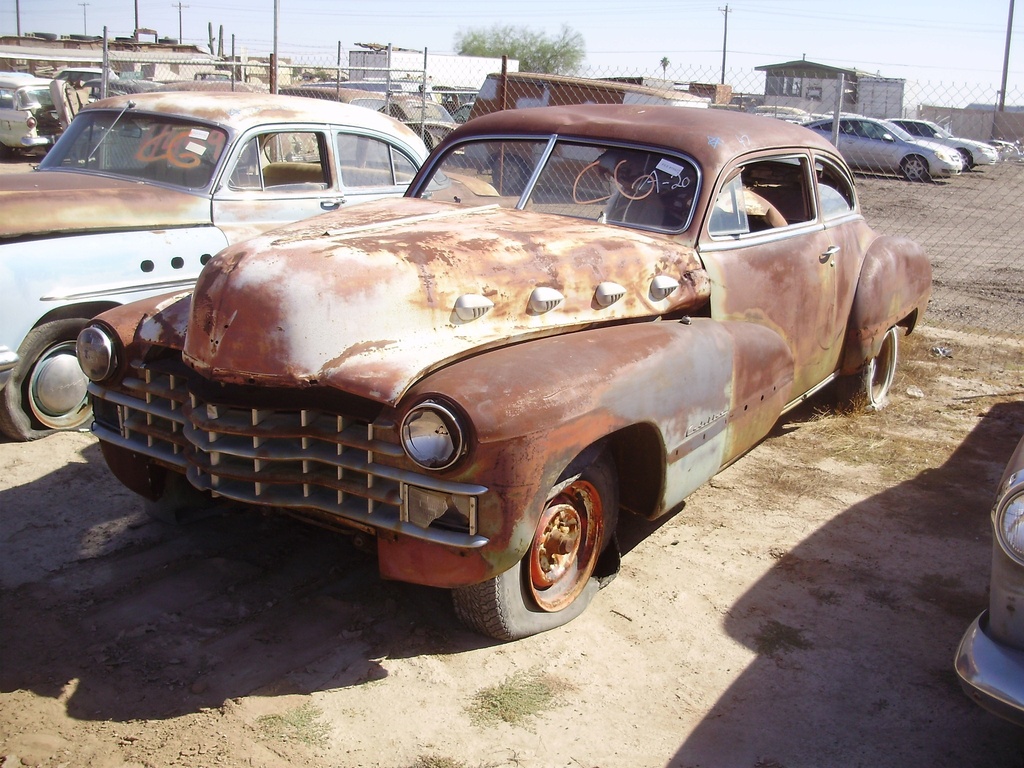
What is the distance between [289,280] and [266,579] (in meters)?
1.32

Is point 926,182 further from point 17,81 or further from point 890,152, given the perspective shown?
point 17,81

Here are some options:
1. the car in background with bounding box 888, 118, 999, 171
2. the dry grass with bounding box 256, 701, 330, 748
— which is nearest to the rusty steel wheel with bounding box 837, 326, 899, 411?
the dry grass with bounding box 256, 701, 330, 748

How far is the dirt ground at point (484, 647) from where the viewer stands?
2.82m

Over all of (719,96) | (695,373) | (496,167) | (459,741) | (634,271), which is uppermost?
(719,96)

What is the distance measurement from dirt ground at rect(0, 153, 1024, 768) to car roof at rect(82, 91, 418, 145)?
2.37 meters

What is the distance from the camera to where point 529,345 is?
3324 mm

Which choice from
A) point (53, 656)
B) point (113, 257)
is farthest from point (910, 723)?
point (113, 257)

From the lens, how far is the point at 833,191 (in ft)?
18.1

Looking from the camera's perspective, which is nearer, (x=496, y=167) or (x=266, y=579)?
(x=266, y=579)

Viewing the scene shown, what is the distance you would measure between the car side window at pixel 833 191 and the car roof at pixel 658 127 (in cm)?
49

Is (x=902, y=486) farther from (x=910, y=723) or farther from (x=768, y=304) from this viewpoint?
(x=910, y=723)

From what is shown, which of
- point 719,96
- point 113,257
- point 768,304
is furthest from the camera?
point 719,96

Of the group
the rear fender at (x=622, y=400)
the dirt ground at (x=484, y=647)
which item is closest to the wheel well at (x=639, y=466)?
the rear fender at (x=622, y=400)

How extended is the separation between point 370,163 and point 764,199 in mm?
2995
